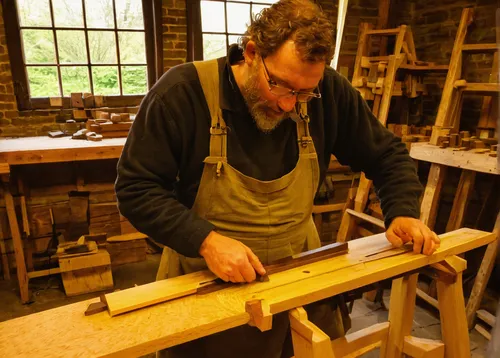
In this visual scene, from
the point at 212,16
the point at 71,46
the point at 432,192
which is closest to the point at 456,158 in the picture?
the point at 432,192

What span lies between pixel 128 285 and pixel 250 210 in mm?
2481

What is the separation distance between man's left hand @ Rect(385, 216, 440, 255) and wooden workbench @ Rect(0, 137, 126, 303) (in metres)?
2.41

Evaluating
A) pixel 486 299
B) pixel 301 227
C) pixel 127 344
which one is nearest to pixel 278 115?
pixel 301 227

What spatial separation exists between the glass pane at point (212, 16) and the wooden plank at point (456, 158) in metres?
2.43

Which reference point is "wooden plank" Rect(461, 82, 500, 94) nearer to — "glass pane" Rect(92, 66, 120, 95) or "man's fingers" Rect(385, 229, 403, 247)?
"man's fingers" Rect(385, 229, 403, 247)

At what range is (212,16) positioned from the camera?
4.25 metres

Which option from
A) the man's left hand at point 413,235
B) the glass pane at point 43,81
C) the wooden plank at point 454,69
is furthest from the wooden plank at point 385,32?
the glass pane at point 43,81

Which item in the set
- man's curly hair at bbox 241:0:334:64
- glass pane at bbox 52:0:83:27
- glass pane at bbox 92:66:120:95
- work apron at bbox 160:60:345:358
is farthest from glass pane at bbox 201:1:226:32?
man's curly hair at bbox 241:0:334:64

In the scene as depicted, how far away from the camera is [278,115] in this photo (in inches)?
57.8

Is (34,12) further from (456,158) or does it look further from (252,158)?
(456,158)

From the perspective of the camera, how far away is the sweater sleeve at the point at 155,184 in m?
1.28

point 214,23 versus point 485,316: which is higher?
point 214,23

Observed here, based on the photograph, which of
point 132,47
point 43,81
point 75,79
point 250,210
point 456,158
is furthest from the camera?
point 132,47

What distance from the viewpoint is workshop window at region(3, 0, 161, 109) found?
3.69 meters
